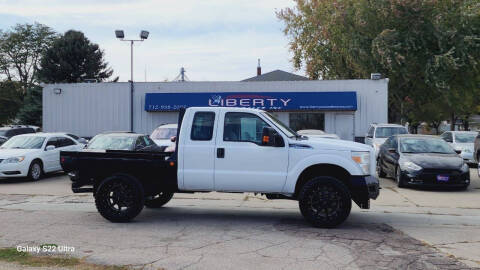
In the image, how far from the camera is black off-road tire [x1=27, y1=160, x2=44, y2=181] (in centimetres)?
1441

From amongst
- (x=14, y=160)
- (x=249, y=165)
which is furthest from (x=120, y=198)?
(x=14, y=160)

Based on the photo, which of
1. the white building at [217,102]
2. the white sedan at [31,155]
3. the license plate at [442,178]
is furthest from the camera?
the white building at [217,102]

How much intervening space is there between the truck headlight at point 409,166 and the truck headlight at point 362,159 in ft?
17.2

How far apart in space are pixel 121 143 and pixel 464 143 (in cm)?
1477

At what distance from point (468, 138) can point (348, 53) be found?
14.2 meters

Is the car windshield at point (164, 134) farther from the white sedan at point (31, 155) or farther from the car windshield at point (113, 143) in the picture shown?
the white sedan at point (31, 155)

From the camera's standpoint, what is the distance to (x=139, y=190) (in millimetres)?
7914

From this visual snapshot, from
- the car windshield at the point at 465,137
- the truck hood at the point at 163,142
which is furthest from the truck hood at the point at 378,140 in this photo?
the truck hood at the point at 163,142

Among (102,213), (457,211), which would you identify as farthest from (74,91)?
(457,211)

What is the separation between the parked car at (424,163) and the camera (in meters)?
12.0

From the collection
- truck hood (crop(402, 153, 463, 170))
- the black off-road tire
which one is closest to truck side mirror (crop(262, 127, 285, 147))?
truck hood (crop(402, 153, 463, 170))

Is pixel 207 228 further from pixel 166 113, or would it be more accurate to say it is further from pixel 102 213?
pixel 166 113

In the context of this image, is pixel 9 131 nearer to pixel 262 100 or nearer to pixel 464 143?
pixel 262 100

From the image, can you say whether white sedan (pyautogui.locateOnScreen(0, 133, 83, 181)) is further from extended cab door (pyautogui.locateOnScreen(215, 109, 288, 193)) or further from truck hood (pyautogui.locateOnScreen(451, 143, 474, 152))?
truck hood (pyautogui.locateOnScreen(451, 143, 474, 152))
